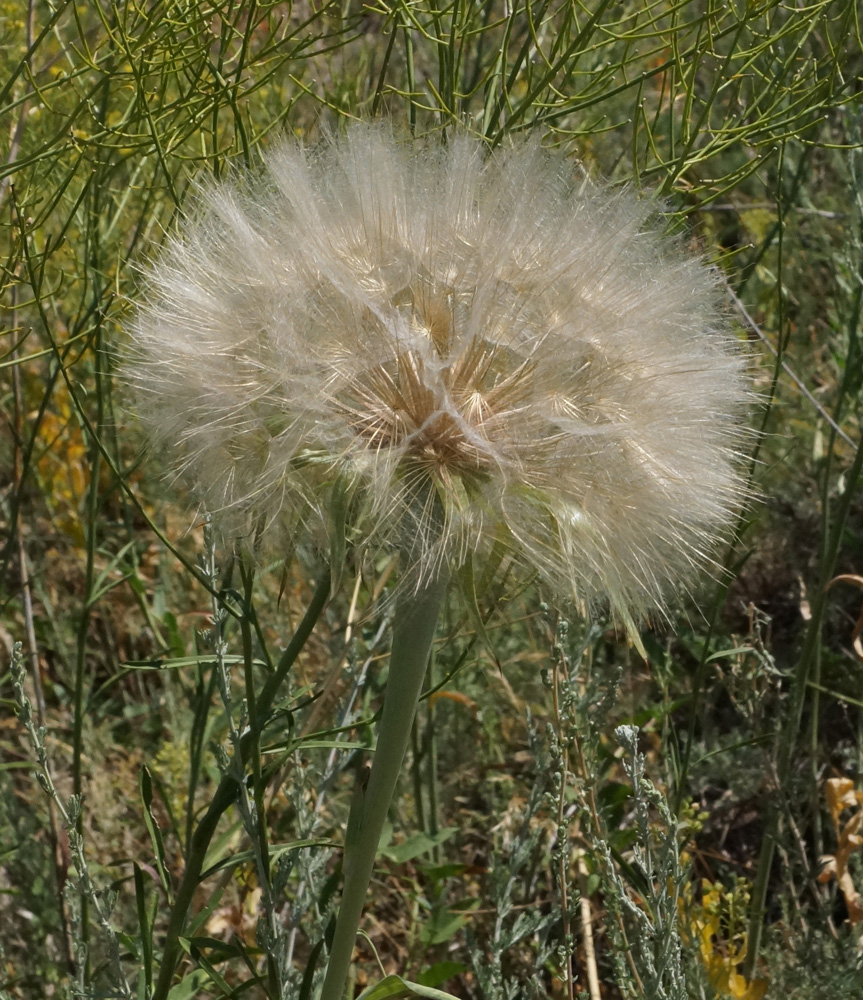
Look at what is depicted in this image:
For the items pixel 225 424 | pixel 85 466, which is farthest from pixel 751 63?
pixel 85 466

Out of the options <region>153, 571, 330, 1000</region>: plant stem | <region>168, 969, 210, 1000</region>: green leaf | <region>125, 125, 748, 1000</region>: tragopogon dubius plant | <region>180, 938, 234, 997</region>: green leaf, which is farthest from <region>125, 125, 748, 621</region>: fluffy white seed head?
<region>168, 969, 210, 1000</region>: green leaf

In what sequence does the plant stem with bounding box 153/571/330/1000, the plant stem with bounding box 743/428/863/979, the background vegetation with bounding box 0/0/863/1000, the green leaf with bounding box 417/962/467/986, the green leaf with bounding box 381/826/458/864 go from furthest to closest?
the green leaf with bounding box 381/826/458/864 → the green leaf with bounding box 417/962/467/986 → the plant stem with bounding box 743/428/863/979 → the background vegetation with bounding box 0/0/863/1000 → the plant stem with bounding box 153/571/330/1000

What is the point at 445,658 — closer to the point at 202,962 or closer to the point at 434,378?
the point at 202,962

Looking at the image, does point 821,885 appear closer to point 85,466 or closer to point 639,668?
point 639,668

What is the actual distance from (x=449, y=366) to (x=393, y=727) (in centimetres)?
40

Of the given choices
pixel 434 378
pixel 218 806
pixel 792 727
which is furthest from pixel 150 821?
pixel 792 727

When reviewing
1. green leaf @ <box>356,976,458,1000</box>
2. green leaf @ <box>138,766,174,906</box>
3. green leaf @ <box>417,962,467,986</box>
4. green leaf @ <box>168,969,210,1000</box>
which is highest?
green leaf @ <box>138,766,174,906</box>

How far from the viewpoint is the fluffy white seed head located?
1244 mm

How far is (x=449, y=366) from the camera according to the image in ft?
4.18

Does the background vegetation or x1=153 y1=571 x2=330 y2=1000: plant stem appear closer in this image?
x1=153 y1=571 x2=330 y2=1000: plant stem

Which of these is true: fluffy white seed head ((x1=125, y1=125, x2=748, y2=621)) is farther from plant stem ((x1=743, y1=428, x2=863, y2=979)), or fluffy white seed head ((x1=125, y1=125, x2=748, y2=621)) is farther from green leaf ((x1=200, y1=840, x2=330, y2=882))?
plant stem ((x1=743, y1=428, x2=863, y2=979))

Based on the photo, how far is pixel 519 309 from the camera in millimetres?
1335

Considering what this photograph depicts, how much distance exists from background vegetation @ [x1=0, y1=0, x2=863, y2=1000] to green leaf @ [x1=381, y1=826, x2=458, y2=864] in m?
0.01

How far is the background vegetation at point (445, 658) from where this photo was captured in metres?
1.53
